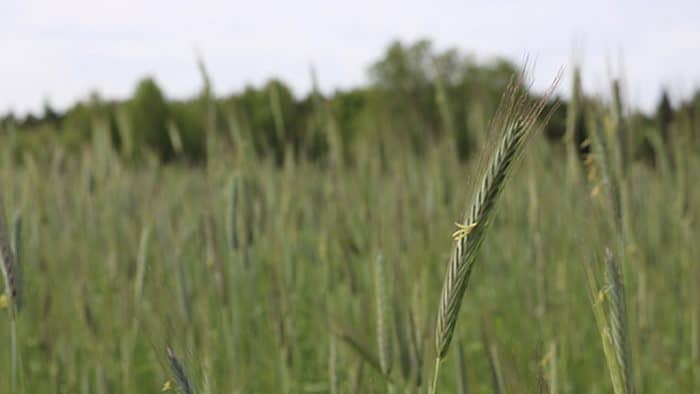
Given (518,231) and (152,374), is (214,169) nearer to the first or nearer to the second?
(152,374)

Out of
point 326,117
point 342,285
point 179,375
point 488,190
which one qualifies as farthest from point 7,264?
point 342,285

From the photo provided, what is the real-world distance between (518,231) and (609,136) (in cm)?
147

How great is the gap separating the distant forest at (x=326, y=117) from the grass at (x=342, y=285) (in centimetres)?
11

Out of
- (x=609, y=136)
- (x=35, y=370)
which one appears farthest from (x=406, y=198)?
(x=35, y=370)

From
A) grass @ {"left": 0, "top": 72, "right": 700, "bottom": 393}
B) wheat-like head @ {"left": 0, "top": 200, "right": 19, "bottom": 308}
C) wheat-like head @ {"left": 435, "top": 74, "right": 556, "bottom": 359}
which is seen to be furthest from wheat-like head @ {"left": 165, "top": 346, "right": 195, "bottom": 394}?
wheat-like head @ {"left": 0, "top": 200, "right": 19, "bottom": 308}

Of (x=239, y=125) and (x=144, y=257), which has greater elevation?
(x=239, y=125)

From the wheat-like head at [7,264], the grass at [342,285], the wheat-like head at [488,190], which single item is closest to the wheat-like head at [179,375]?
the grass at [342,285]

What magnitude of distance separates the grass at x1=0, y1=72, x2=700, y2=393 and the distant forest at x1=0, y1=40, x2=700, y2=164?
0.35 feet

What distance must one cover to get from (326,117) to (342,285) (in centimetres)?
73

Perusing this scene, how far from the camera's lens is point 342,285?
245 cm

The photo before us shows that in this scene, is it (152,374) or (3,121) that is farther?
(152,374)

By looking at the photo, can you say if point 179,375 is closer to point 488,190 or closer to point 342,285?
point 488,190

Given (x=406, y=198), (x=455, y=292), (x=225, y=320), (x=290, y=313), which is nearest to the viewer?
(x=455, y=292)

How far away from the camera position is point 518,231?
319 cm
